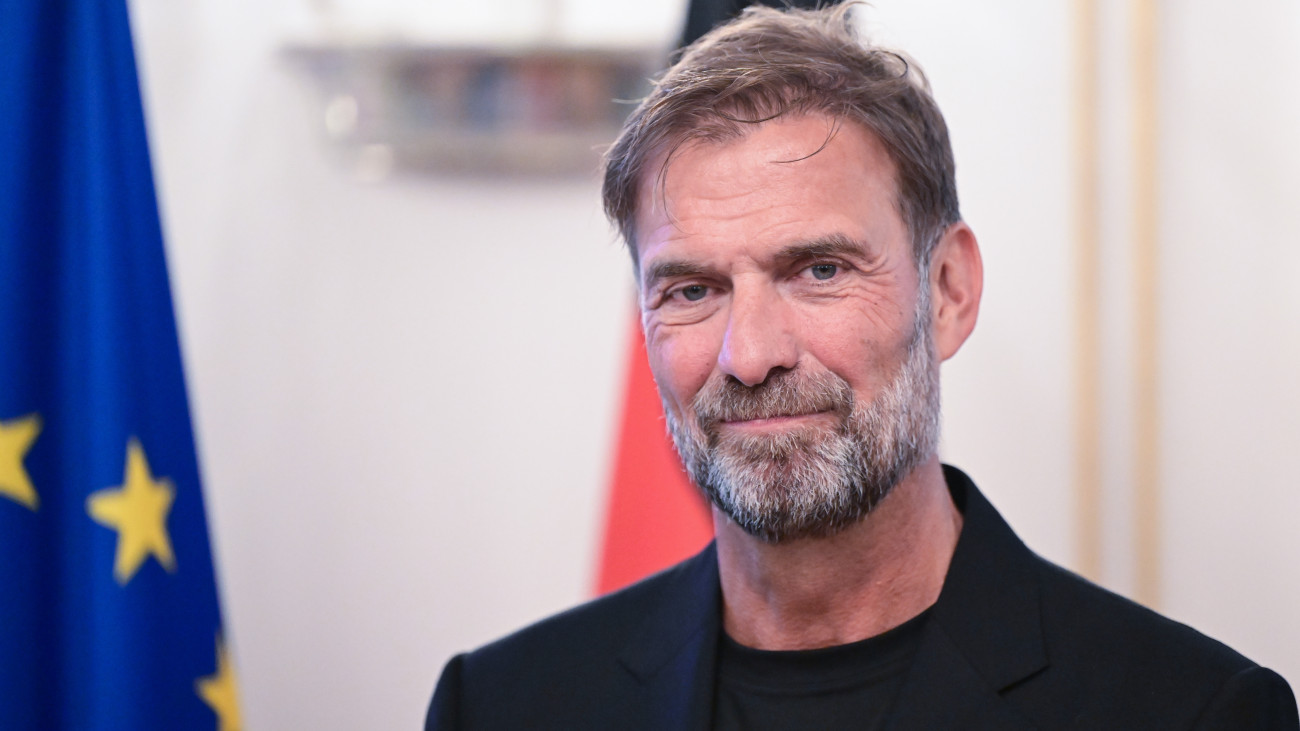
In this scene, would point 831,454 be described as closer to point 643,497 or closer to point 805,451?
point 805,451

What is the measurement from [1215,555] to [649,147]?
126cm

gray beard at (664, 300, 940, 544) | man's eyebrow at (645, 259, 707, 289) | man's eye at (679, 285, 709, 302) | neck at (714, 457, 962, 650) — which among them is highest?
man's eyebrow at (645, 259, 707, 289)

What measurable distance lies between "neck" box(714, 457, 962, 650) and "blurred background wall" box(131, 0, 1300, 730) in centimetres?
105

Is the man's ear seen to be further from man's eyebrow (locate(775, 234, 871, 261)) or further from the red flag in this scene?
the red flag

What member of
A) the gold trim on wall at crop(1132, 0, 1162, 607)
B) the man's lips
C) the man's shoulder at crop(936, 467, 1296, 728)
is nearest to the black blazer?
the man's shoulder at crop(936, 467, 1296, 728)

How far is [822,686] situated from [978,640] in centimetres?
19

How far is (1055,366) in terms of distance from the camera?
2.46 meters

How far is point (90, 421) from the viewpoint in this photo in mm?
1858

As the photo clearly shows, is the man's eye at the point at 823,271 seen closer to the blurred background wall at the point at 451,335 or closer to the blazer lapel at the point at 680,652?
the blazer lapel at the point at 680,652

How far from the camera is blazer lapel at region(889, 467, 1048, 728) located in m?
1.35

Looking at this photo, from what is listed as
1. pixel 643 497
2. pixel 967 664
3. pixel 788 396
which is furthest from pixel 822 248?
pixel 643 497

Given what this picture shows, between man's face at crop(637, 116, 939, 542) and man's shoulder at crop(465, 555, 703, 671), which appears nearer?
man's face at crop(637, 116, 939, 542)

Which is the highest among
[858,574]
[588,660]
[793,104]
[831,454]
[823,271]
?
[793,104]

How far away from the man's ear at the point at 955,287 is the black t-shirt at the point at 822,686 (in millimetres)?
365
